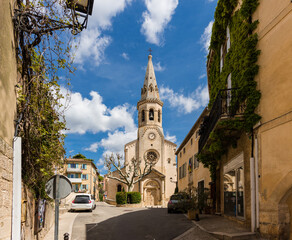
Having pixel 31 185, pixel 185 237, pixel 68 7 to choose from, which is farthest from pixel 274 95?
pixel 31 185

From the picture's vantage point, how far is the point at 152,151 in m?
47.5

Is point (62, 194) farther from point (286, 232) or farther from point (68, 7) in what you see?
point (286, 232)

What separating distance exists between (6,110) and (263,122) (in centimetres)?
726

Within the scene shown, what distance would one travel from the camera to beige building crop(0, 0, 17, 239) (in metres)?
5.18

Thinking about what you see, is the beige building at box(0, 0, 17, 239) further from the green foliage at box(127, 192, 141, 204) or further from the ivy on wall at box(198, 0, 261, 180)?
the green foliage at box(127, 192, 141, 204)

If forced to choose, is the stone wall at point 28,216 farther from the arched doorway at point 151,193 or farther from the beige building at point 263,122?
the arched doorway at point 151,193

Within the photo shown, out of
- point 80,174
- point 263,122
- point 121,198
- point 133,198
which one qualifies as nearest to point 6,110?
point 263,122

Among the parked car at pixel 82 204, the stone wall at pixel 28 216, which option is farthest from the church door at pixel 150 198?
the stone wall at pixel 28 216

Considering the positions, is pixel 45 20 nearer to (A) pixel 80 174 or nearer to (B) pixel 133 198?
(B) pixel 133 198

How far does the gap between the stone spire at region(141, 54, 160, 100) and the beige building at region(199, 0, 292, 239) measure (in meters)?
37.6

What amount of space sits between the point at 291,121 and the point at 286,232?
3105 millimetres

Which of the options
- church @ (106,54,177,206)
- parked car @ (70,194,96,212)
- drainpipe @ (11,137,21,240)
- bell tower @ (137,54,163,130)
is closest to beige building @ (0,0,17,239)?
drainpipe @ (11,137,21,240)

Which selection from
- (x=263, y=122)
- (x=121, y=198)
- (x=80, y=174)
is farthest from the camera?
(x=80, y=174)

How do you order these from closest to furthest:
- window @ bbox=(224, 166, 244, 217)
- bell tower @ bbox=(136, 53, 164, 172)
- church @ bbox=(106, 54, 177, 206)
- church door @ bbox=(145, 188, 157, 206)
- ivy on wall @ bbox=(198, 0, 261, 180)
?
1. ivy on wall @ bbox=(198, 0, 261, 180)
2. window @ bbox=(224, 166, 244, 217)
3. church door @ bbox=(145, 188, 157, 206)
4. church @ bbox=(106, 54, 177, 206)
5. bell tower @ bbox=(136, 53, 164, 172)
